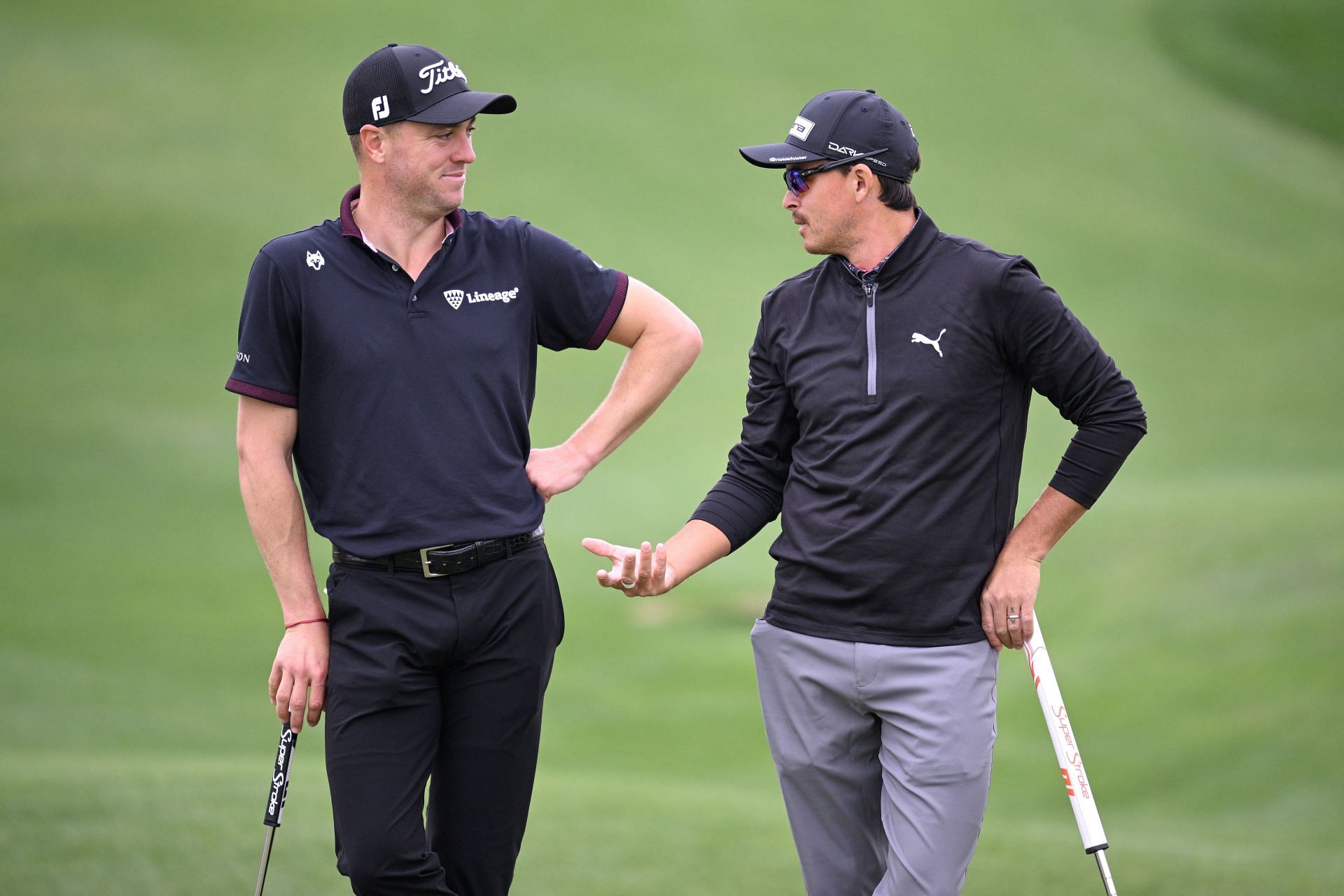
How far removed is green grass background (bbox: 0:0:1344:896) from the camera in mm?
6168

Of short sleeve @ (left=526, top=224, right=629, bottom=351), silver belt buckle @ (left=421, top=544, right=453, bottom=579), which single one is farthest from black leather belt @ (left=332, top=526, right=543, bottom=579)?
short sleeve @ (left=526, top=224, right=629, bottom=351)

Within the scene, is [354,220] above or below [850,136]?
below

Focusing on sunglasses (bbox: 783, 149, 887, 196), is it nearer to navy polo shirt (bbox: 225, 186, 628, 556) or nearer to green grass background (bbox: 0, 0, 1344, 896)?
navy polo shirt (bbox: 225, 186, 628, 556)

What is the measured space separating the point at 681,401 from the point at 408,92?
8452 millimetres

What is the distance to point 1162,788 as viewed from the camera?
277 inches

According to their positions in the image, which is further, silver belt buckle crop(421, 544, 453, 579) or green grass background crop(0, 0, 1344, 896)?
green grass background crop(0, 0, 1344, 896)

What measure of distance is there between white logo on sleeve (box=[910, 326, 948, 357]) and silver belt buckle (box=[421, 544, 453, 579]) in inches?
39.7

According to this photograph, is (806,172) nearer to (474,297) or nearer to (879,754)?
(474,297)

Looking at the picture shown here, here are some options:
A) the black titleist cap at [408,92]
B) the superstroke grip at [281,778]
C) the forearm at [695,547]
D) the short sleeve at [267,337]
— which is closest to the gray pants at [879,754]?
the forearm at [695,547]

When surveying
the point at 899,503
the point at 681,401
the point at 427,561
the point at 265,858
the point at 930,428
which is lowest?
the point at 265,858

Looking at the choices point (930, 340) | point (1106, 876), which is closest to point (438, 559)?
point (930, 340)

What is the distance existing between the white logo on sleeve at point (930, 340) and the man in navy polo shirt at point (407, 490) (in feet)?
2.59

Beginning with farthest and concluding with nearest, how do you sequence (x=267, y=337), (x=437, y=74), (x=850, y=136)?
(x=850, y=136) < (x=437, y=74) < (x=267, y=337)

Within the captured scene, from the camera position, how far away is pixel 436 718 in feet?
10.1
